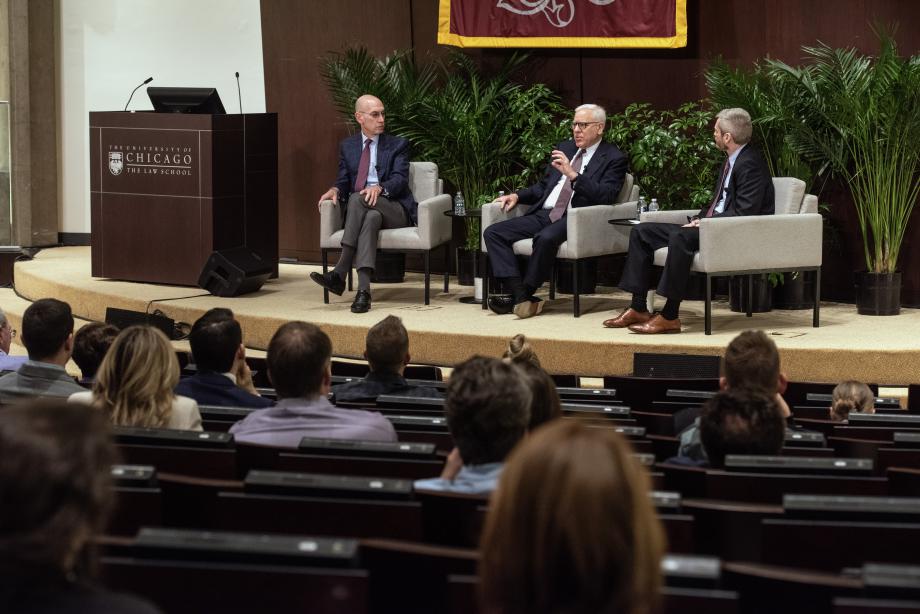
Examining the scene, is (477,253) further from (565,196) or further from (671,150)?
(671,150)

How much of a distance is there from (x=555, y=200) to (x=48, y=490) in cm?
627

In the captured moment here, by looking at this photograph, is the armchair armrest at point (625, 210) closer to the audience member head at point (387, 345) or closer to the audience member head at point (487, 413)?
the audience member head at point (387, 345)

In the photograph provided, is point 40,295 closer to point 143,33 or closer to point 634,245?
point 143,33

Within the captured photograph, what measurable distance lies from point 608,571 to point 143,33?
986cm

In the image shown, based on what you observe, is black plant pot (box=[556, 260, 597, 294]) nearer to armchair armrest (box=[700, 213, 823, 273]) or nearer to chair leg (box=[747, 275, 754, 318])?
chair leg (box=[747, 275, 754, 318])

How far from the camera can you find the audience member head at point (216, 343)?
3982 mm

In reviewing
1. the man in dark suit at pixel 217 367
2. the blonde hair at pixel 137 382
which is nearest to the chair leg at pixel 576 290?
the man in dark suit at pixel 217 367

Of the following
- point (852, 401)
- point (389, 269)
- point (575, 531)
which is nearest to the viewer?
point (575, 531)

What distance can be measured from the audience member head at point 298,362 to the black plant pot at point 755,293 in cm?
434

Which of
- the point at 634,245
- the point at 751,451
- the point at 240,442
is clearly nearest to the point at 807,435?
the point at 751,451

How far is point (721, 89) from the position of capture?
7.38 metres

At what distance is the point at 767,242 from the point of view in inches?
267

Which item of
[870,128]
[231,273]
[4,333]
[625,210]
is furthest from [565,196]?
[4,333]

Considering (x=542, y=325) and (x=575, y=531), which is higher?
(x=575, y=531)
